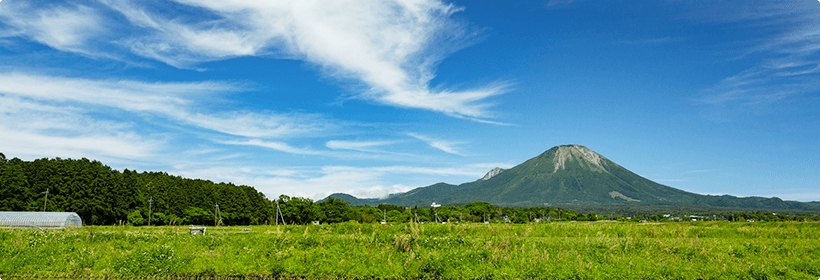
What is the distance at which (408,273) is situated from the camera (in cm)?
1653

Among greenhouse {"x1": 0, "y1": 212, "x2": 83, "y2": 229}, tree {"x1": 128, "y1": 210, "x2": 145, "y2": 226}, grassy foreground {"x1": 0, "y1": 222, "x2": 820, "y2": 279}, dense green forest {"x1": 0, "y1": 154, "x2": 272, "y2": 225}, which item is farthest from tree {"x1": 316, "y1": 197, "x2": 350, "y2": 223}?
grassy foreground {"x1": 0, "y1": 222, "x2": 820, "y2": 279}

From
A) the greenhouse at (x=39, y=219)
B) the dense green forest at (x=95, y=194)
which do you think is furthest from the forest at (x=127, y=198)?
the greenhouse at (x=39, y=219)

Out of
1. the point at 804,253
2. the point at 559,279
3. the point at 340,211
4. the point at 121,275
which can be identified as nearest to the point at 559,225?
the point at 804,253

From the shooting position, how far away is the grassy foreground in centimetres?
1658

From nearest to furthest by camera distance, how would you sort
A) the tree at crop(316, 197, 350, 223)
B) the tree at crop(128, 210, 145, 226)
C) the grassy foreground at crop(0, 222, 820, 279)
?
the grassy foreground at crop(0, 222, 820, 279)
the tree at crop(128, 210, 145, 226)
the tree at crop(316, 197, 350, 223)

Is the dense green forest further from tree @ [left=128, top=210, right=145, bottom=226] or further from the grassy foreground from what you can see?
the grassy foreground

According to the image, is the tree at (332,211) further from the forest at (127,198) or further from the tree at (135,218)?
the tree at (135,218)

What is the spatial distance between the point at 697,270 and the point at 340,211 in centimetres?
10004

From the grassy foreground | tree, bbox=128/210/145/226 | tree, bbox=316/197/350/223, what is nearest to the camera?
the grassy foreground

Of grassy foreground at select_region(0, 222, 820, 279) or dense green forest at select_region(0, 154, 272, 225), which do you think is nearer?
grassy foreground at select_region(0, 222, 820, 279)

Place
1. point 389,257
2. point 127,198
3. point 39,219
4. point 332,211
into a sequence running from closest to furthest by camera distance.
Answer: point 389,257 < point 39,219 < point 127,198 < point 332,211

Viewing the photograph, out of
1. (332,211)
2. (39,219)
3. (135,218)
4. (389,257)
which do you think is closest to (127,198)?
(135,218)

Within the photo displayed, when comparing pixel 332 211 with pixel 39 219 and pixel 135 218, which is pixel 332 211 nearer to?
pixel 135 218

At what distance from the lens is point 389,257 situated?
1747 centimetres
